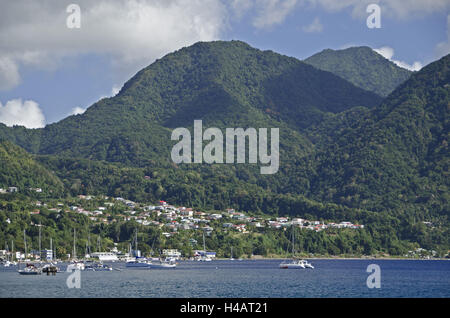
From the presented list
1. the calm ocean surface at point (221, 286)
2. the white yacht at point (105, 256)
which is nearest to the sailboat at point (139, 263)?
the white yacht at point (105, 256)

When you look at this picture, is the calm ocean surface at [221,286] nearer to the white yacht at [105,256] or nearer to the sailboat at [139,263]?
the sailboat at [139,263]

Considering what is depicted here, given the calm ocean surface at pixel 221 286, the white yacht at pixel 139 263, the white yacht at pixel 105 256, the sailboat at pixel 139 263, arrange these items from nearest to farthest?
the calm ocean surface at pixel 221 286, the sailboat at pixel 139 263, the white yacht at pixel 139 263, the white yacht at pixel 105 256

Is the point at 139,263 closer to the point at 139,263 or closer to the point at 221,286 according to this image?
the point at 139,263

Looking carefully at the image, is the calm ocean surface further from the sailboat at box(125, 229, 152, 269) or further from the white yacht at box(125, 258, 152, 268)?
the white yacht at box(125, 258, 152, 268)

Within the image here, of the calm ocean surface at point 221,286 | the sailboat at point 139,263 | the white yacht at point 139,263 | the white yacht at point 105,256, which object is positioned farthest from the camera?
the white yacht at point 105,256

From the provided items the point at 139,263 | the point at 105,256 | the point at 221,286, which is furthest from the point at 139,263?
the point at 221,286

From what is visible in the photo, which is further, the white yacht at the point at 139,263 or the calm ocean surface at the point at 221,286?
the white yacht at the point at 139,263

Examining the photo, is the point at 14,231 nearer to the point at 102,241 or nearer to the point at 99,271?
the point at 102,241
